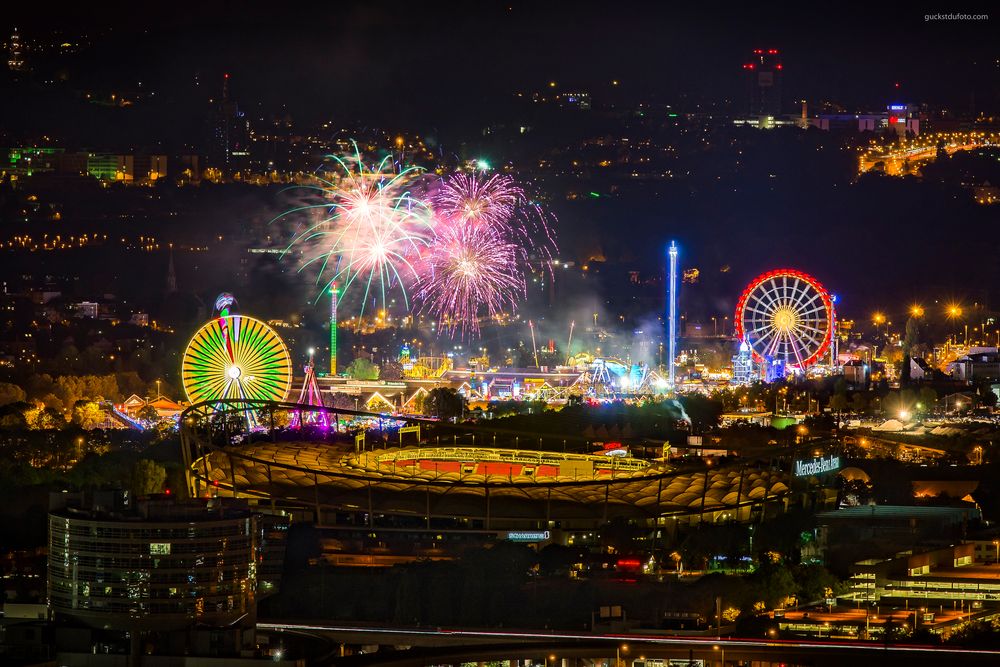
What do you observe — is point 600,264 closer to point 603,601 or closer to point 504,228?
point 504,228

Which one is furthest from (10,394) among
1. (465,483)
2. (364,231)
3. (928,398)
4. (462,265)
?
(928,398)

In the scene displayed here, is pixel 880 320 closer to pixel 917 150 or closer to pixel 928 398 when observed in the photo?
pixel 917 150

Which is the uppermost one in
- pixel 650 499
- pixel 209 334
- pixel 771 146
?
pixel 771 146

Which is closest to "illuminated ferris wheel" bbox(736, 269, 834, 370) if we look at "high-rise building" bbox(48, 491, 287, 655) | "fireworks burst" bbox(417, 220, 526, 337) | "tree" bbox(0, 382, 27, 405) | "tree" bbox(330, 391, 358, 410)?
"fireworks burst" bbox(417, 220, 526, 337)

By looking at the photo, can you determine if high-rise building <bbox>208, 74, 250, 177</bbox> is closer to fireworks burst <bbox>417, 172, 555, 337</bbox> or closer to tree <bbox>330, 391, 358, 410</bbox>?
fireworks burst <bbox>417, 172, 555, 337</bbox>

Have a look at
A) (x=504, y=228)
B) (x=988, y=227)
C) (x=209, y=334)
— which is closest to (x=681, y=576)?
(x=209, y=334)
